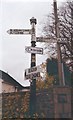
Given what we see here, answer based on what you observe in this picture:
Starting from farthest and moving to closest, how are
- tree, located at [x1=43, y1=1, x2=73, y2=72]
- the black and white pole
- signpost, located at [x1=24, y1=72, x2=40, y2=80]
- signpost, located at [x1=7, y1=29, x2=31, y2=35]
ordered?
tree, located at [x1=43, y1=1, x2=73, y2=72] < signpost, located at [x1=7, y1=29, x2=31, y2=35] < the black and white pole < signpost, located at [x1=24, y1=72, x2=40, y2=80]

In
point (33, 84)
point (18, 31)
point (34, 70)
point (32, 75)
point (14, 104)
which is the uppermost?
point (18, 31)

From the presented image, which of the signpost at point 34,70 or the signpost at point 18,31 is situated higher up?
the signpost at point 18,31

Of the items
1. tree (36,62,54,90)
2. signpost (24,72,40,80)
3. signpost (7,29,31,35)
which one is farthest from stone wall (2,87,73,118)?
signpost (7,29,31,35)

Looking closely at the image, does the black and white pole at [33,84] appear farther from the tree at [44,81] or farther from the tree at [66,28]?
the tree at [66,28]

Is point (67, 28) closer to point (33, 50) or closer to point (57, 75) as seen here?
point (57, 75)

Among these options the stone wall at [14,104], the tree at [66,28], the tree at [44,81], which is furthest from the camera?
the tree at [66,28]

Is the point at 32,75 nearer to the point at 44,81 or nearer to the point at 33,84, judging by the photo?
the point at 33,84

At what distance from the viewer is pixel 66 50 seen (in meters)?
14.9

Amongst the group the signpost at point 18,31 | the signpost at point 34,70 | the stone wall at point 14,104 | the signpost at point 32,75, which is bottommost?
the stone wall at point 14,104

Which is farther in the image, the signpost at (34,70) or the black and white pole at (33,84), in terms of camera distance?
the black and white pole at (33,84)

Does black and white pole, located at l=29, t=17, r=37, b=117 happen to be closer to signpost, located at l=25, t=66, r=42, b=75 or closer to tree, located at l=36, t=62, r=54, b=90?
signpost, located at l=25, t=66, r=42, b=75

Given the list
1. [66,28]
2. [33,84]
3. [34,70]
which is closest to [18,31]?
[34,70]

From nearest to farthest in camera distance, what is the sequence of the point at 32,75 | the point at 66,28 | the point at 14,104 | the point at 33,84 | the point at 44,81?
the point at 32,75
the point at 33,84
the point at 14,104
the point at 44,81
the point at 66,28

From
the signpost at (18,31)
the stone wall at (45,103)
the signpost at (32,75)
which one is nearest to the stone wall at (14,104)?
the stone wall at (45,103)
